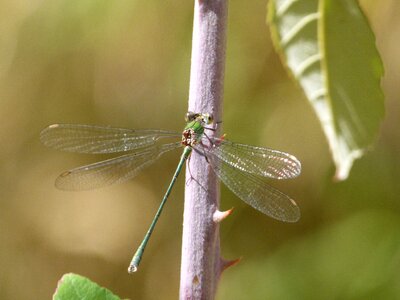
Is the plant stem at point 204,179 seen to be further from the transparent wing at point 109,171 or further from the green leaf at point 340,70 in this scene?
the transparent wing at point 109,171

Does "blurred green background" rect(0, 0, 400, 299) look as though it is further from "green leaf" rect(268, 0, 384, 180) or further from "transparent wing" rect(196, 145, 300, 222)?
"green leaf" rect(268, 0, 384, 180)

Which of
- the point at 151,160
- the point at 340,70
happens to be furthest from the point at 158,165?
the point at 340,70

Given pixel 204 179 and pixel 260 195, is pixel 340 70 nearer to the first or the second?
pixel 204 179

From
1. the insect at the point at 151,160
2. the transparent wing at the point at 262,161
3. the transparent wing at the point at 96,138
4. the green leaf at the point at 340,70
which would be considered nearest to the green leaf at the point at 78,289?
the green leaf at the point at 340,70

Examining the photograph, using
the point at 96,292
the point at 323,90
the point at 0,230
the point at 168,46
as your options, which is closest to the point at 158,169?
the point at 168,46

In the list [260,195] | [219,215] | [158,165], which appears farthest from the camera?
[158,165]

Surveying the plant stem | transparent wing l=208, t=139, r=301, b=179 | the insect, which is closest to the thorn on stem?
the plant stem
